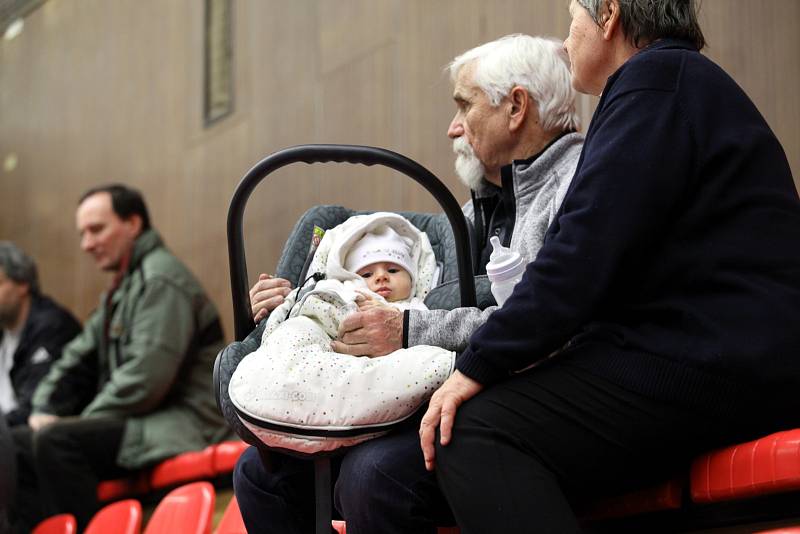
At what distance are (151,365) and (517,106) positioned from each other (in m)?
2.02

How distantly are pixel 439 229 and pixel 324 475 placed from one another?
663mm

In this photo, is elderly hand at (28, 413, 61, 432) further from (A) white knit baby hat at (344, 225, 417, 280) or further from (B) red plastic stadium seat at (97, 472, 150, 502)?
(A) white knit baby hat at (344, 225, 417, 280)

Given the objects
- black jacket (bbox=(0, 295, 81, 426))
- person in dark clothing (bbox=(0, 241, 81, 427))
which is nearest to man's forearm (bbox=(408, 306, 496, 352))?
person in dark clothing (bbox=(0, 241, 81, 427))

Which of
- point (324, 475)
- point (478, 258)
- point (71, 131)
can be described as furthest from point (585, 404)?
point (71, 131)

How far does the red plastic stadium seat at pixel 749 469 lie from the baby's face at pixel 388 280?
0.70 metres

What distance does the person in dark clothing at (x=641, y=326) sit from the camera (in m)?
1.38

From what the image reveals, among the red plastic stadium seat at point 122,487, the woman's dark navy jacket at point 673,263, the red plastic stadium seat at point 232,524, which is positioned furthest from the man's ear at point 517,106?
the red plastic stadium seat at point 122,487

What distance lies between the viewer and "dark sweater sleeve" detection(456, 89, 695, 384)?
4.62 feet

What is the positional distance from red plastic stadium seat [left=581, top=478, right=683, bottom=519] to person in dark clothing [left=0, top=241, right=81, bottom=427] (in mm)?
3132

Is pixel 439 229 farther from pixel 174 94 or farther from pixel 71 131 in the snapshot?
pixel 71 131

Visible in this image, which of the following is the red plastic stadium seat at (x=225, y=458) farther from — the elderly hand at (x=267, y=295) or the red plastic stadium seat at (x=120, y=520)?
the elderly hand at (x=267, y=295)

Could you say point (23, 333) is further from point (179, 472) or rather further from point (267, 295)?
point (267, 295)

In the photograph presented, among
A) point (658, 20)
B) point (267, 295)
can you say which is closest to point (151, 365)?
point (267, 295)

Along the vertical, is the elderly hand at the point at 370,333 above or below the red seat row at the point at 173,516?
above
